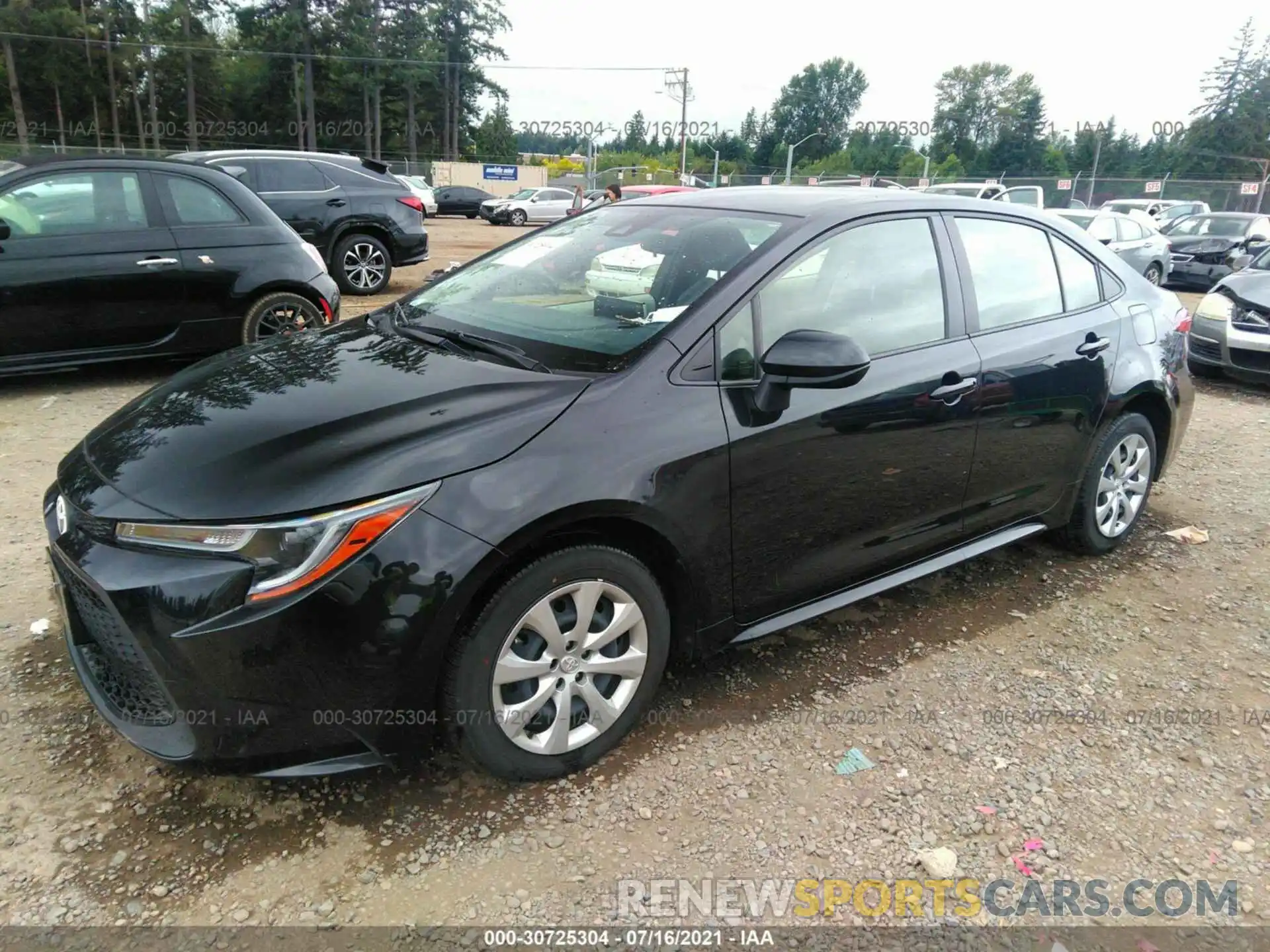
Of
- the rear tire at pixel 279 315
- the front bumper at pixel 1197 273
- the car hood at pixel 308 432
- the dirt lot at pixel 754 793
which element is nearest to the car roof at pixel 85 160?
the rear tire at pixel 279 315

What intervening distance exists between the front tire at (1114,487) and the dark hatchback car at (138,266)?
505 cm

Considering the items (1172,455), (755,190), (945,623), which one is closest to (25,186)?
(755,190)

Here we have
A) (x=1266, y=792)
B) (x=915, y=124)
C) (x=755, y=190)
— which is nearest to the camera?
(x=1266, y=792)

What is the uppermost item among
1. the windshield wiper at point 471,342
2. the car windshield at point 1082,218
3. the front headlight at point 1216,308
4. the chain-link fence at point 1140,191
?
the chain-link fence at point 1140,191

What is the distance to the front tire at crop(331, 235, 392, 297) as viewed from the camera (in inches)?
391

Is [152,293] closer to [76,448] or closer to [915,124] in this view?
[76,448]

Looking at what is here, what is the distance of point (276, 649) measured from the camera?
1977mm

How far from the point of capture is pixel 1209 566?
411 centimetres

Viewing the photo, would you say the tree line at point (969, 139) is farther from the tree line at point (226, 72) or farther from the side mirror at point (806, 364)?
the side mirror at point (806, 364)

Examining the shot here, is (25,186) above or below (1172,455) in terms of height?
above

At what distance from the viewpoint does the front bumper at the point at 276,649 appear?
197 cm

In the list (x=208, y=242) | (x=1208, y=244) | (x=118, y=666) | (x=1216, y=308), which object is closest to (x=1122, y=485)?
(x=118, y=666)

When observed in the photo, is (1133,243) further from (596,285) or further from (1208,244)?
(596,285)

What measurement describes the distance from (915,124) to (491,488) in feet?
145
